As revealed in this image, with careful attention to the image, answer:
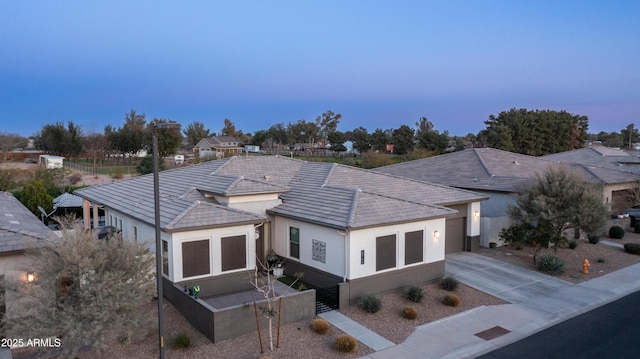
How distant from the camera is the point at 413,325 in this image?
14.4 metres

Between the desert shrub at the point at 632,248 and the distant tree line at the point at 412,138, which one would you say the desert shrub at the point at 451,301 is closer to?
the desert shrub at the point at 632,248

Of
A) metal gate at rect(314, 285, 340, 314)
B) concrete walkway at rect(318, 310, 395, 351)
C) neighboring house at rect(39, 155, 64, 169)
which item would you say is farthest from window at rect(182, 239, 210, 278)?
neighboring house at rect(39, 155, 64, 169)

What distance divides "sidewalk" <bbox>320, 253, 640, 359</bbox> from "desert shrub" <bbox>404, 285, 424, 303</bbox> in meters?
1.50

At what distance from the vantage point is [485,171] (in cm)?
3061

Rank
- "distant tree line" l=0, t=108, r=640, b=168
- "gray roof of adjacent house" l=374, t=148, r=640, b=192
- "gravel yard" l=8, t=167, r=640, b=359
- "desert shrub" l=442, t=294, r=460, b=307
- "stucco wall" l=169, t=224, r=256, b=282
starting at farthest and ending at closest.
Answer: "distant tree line" l=0, t=108, r=640, b=168, "gray roof of adjacent house" l=374, t=148, r=640, b=192, "desert shrub" l=442, t=294, r=460, b=307, "stucco wall" l=169, t=224, r=256, b=282, "gravel yard" l=8, t=167, r=640, b=359

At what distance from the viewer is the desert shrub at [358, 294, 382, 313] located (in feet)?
49.8

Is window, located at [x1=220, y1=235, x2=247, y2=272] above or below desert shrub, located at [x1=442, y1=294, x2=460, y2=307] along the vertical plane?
above

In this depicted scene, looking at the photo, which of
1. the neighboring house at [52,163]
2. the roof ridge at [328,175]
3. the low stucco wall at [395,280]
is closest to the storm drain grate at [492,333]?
the low stucco wall at [395,280]

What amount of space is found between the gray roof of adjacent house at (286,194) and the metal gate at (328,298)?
86.3 inches

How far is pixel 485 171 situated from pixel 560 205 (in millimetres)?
10351

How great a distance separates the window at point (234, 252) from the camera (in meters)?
16.5

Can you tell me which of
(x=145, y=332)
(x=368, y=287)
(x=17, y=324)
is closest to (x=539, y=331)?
(x=368, y=287)

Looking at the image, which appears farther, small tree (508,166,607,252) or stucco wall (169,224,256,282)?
small tree (508,166,607,252)

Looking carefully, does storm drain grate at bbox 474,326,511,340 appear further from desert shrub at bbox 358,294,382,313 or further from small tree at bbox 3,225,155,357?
small tree at bbox 3,225,155,357
